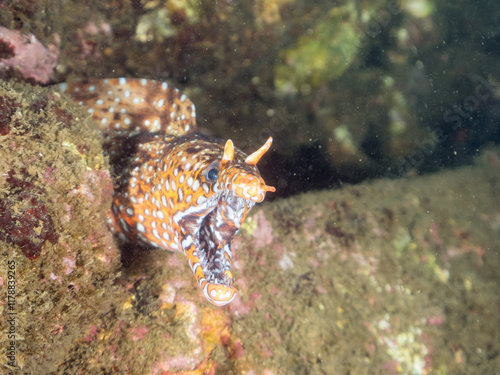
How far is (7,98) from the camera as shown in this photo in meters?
2.13

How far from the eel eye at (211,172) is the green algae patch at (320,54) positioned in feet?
8.75

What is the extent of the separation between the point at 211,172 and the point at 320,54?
10.7ft

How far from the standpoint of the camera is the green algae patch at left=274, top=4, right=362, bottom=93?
15.1 feet

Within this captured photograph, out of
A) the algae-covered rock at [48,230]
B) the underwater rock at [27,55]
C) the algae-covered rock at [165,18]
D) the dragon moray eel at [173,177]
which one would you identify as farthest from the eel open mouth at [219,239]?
the underwater rock at [27,55]

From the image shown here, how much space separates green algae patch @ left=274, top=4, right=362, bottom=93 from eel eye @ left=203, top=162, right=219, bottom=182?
267 centimetres

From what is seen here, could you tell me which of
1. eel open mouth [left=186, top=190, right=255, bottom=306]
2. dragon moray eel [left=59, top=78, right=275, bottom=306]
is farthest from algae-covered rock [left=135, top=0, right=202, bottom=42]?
eel open mouth [left=186, top=190, right=255, bottom=306]

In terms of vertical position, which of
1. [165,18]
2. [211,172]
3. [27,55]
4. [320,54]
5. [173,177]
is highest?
[165,18]

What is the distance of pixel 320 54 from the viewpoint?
473 centimetres

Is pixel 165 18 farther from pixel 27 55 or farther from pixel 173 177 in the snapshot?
pixel 173 177

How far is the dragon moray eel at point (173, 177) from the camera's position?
2443 mm

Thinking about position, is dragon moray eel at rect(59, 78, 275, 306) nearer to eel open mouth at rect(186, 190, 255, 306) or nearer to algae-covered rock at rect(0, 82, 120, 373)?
eel open mouth at rect(186, 190, 255, 306)

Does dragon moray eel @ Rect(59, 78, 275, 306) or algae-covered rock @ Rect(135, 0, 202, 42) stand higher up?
algae-covered rock @ Rect(135, 0, 202, 42)

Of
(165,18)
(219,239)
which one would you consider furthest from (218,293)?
(165,18)

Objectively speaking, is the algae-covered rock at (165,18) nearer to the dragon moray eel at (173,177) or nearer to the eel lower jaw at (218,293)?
the dragon moray eel at (173,177)
